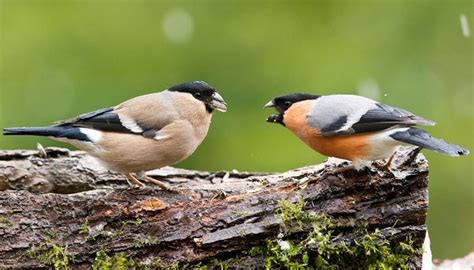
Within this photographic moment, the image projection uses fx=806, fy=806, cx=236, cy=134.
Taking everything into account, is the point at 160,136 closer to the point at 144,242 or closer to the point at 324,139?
the point at 144,242

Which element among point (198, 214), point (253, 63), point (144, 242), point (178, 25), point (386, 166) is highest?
point (178, 25)

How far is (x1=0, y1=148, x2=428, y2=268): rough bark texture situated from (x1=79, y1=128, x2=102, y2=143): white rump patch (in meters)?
0.41

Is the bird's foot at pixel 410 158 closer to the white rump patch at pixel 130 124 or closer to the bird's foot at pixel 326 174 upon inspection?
the bird's foot at pixel 326 174

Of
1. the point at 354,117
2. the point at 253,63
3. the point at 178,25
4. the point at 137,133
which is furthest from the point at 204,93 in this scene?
the point at 178,25

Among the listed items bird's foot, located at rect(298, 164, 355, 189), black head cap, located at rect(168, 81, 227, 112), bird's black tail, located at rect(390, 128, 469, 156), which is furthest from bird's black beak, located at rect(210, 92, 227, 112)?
bird's black tail, located at rect(390, 128, 469, 156)

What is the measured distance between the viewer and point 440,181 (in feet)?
30.9

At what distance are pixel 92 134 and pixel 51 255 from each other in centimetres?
116

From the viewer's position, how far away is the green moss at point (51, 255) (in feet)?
16.9

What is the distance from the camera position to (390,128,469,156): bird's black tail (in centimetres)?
536

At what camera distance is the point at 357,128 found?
19.0 feet

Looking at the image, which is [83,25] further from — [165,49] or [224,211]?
[224,211]

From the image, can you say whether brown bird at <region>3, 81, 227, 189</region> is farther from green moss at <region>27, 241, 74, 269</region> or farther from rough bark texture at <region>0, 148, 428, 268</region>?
green moss at <region>27, 241, 74, 269</region>

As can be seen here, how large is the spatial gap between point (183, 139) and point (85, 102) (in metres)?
3.37

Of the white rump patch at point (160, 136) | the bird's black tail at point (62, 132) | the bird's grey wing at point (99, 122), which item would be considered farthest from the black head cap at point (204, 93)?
the bird's black tail at point (62, 132)
